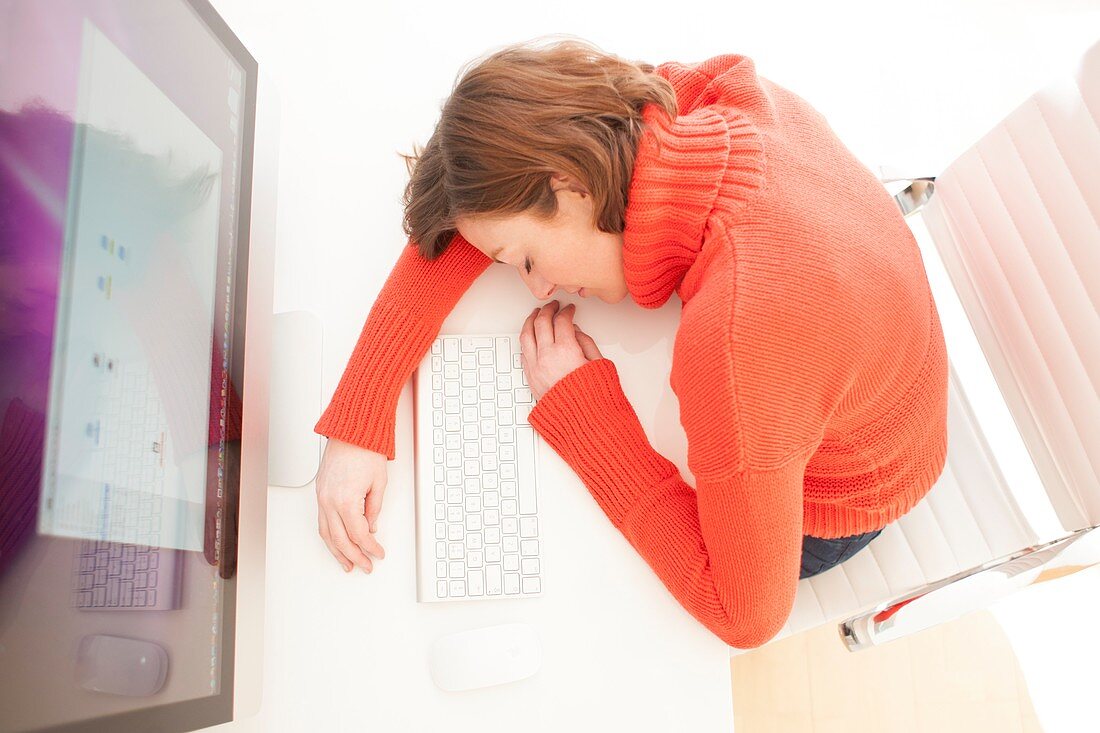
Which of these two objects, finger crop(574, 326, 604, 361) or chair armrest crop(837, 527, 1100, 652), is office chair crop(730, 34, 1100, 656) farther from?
finger crop(574, 326, 604, 361)

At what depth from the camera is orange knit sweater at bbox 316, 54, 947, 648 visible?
65 centimetres

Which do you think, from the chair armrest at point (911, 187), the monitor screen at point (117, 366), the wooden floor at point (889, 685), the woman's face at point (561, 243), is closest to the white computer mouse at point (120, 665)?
the monitor screen at point (117, 366)

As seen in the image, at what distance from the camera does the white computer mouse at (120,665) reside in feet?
1.71

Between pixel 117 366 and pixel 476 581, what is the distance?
1.37 ft

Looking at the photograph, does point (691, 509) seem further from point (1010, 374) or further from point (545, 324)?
point (1010, 374)

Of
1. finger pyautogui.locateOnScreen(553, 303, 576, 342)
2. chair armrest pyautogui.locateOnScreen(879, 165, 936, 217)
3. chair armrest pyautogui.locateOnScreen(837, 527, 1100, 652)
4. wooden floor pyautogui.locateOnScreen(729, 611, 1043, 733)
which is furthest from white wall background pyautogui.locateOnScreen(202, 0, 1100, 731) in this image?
wooden floor pyautogui.locateOnScreen(729, 611, 1043, 733)

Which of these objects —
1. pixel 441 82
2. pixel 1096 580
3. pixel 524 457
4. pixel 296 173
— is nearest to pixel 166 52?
pixel 296 173

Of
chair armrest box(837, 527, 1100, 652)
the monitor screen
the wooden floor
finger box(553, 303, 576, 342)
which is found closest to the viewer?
the monitor screen

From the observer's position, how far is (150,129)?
647 mm

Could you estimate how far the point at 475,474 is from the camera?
2.74 feet

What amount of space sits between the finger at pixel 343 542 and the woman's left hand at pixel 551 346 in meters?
0.27

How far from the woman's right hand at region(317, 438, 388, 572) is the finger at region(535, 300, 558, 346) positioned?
232 millimetres

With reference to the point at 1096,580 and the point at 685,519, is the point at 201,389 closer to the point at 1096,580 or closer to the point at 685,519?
the point at 685,519

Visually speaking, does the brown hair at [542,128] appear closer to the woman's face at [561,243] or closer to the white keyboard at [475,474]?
the woman's face at [561,243]
